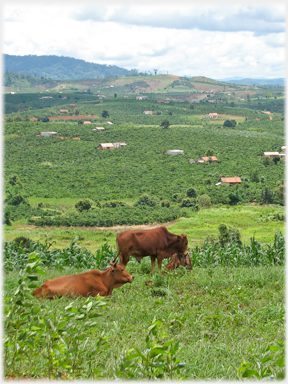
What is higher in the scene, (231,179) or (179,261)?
(179,261)

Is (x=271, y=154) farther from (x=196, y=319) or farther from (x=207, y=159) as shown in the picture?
(x=196, y=319)

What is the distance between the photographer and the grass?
164 inches

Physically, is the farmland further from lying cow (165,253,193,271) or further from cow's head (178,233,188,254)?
cow's head (178,233,188,254)

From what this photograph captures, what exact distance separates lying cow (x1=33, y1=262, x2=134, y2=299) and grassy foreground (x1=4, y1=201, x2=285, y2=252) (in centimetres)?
2450

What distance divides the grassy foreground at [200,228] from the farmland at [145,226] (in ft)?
0.64

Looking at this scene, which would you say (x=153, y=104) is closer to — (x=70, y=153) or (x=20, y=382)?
(x=70, y=153)

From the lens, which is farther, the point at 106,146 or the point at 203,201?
the point at 106,146

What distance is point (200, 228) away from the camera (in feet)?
131

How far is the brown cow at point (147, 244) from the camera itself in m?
9.16

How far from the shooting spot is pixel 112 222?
43.4 metres

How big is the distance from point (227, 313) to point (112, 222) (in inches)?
1470

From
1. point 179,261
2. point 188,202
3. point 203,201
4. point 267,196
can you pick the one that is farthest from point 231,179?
point 179,261

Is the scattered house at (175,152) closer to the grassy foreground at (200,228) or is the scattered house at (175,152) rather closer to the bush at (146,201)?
the bush at (146,201)

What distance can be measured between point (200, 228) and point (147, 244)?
102ft
